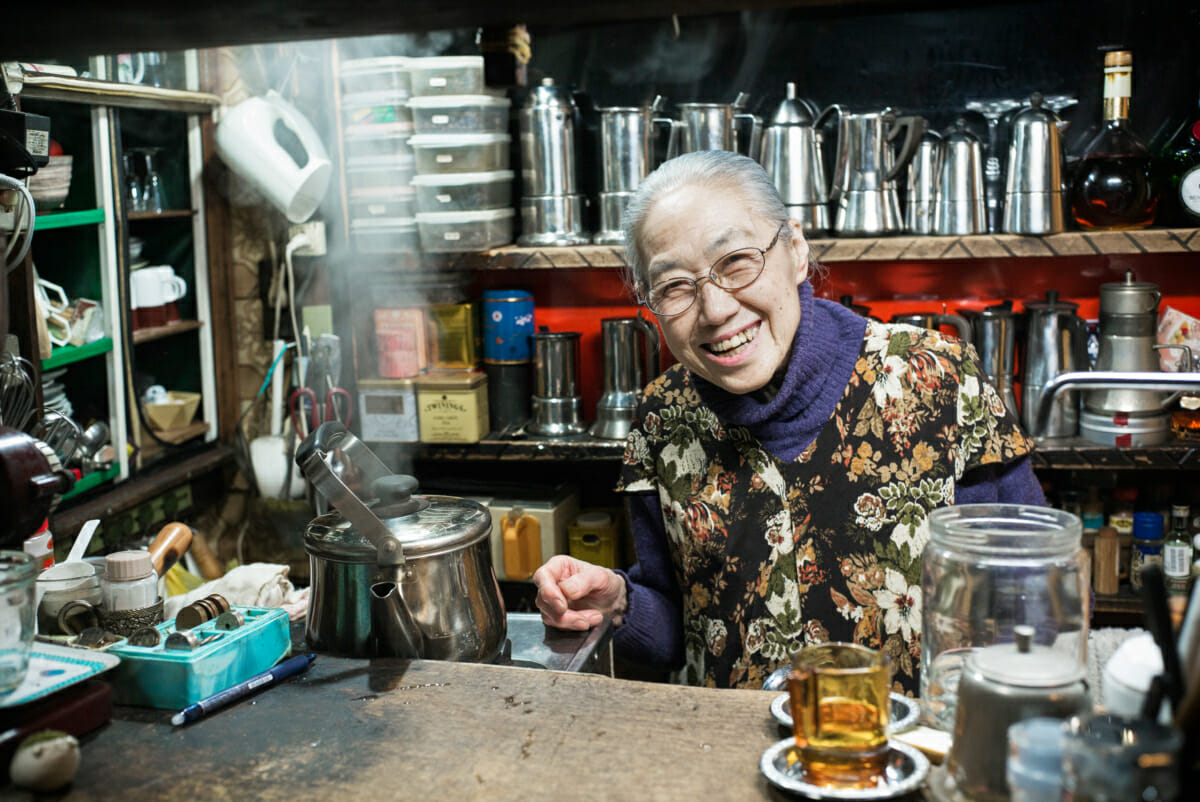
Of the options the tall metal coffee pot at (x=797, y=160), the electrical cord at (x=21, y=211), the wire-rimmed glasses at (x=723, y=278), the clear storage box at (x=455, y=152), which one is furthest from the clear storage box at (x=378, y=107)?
the wire-rimmed glasses at (x=723, y=278)

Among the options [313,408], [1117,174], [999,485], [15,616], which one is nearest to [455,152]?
[313,408]

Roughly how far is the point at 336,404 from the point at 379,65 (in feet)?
3.72

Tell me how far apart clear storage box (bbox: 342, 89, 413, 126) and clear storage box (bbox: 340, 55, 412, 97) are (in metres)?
0.02

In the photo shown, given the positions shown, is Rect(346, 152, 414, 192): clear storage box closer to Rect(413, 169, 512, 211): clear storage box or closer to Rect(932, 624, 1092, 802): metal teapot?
Rect(413, 169, 512, 211): clear storage box

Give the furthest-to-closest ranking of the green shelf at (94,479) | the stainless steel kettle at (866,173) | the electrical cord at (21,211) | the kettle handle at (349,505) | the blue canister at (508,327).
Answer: the blue canister at (508,327), the stainless steel kettle at (866,173), the green shelf at (94,479), the electrical cord at (21,211), the kettle handle at (349,505)

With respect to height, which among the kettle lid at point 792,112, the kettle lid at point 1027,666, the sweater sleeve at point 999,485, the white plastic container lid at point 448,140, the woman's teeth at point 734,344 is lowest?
the sweater sleeve at point 999,485

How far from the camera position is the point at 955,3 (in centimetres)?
351

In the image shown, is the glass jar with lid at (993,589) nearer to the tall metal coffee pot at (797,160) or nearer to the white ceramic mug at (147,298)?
the tall metal coffee pot at (797,160)

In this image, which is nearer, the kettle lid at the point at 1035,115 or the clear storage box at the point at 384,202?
the kettle lid at the point at 1035,115

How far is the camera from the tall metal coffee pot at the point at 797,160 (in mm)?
3338

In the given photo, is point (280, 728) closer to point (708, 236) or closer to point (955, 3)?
point (708, 236)

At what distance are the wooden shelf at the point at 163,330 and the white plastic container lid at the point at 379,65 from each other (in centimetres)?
104

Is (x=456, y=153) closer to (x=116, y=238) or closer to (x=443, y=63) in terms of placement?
(x=443, y=63)

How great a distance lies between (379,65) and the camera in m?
3.44
